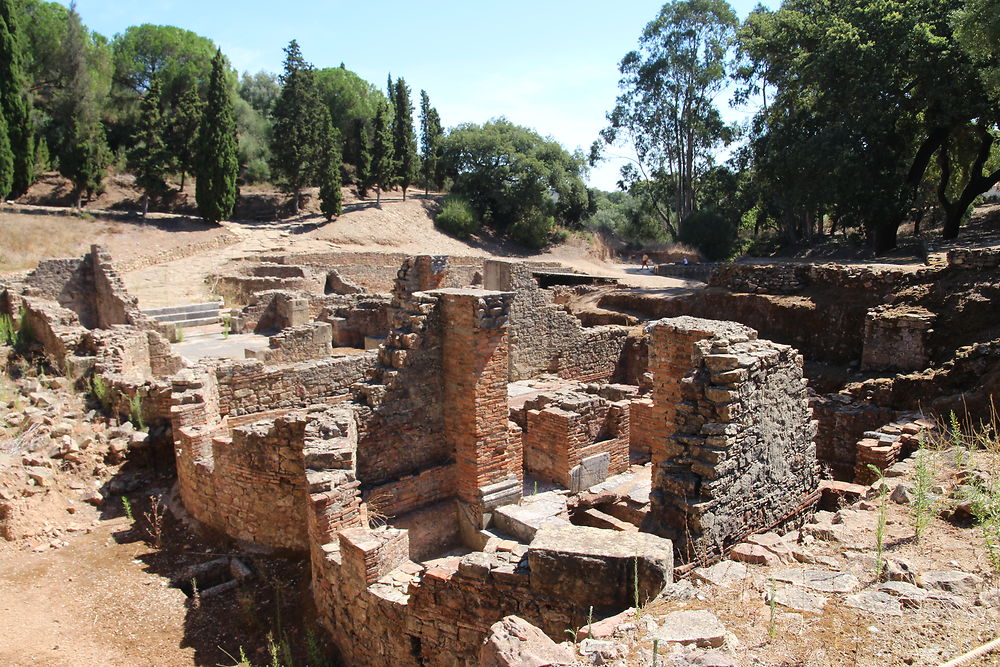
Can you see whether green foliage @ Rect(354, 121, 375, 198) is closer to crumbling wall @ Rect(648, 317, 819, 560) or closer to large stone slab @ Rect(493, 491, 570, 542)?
large stone slab @ Rect(493, 491, 570, 542)

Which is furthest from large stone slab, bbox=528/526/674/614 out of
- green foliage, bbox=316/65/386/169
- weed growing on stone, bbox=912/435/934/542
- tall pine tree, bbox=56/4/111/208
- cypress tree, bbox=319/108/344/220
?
green foliage, bbox=316/65/386/169

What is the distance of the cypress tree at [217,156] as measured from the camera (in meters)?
35.3

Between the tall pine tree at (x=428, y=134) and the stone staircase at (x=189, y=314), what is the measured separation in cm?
3264

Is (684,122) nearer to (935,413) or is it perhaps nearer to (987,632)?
(935,413)

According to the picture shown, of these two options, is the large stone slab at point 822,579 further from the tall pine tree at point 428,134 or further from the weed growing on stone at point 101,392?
the tall pine tree at point 428,134

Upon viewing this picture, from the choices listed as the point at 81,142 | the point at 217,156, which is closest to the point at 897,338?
the point at 217,156

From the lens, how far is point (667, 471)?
5.86 metres

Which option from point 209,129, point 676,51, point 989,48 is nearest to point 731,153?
point 676,51

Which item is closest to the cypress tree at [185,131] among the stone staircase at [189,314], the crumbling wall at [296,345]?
the stone staircase at [189,314]

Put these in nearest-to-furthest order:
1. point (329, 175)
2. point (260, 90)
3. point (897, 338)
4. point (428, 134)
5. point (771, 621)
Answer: point (771, 621), point (897, 338), point (329, 175), point (428, 134), point (260, 90)

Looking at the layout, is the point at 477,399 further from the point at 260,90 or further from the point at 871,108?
the point at 260,90

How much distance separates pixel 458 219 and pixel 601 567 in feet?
140

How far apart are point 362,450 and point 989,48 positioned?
1889 centimetres

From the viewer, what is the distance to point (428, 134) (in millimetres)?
54844
